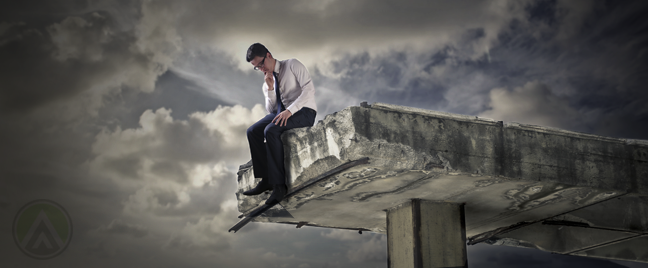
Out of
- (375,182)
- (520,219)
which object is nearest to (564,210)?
(520,219)

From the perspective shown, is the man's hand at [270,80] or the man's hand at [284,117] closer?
the man's hand at [284,117]

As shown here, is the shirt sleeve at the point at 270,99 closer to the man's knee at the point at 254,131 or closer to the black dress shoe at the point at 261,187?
the man's knee at the point at 254,131

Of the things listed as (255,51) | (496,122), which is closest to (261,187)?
(255,51)

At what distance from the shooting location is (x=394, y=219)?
5.54 metres

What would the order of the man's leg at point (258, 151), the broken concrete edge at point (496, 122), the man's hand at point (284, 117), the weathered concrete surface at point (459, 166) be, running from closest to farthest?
the weathered concrete surface at point (459, 166), the broken concrete edge at point (496, 122), the man's hand at point (284, 117), the man's leg at point (258, 151)

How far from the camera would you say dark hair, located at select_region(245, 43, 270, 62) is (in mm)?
4691

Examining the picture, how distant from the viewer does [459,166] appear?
14.0 feet

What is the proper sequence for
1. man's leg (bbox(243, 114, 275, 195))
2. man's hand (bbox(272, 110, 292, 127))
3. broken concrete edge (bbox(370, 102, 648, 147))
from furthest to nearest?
man's leg (bbox(243, 114, 275, 195))
man's hand (bbox(272, 110, 292, 127))
broken concrete edge (bbox(370, 102, 648, 147))

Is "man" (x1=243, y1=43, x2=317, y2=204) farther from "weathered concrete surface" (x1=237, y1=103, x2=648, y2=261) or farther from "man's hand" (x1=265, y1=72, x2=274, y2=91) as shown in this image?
"weathered concrete surface" (x1=237, y1=103, x2=648, y2=261)

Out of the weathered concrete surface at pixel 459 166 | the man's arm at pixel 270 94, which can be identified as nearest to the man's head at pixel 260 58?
the man's arm at pixel 270 94

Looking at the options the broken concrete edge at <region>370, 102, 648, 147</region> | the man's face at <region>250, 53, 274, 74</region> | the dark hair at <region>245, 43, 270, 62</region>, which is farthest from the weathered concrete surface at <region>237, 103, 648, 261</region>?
the dark hair at <region>245, 43, 270, 62</region>

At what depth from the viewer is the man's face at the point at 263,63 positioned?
186 inches

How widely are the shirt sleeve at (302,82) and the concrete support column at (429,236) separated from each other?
1563 millimetres

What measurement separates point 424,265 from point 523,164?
1.35 meters
